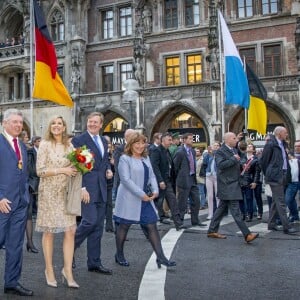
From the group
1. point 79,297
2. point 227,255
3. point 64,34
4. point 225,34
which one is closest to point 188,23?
point 64,34

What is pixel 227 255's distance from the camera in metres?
6.86

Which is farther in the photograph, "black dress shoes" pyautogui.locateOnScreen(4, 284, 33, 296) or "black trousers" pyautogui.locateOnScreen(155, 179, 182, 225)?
"black trousers" pyautogui.locateOnScreen(155, 179, 182, 225)

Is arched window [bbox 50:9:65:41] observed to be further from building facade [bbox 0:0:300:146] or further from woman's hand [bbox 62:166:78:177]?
woman's hand [bbox 62:166:78:177]

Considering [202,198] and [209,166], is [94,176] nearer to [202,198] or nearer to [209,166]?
[209,166]

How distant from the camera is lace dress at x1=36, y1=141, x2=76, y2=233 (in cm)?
503

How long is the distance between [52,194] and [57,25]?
27.6 m

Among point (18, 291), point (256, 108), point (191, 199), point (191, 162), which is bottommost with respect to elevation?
point (18, 291)

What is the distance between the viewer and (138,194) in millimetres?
5738

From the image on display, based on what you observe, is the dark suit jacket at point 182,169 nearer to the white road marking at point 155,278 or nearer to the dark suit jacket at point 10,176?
the white road marking at point 155,278

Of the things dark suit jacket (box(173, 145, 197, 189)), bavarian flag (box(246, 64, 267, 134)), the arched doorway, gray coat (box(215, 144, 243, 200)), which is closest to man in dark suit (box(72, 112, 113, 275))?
gray coat (box(215, 144, 243, 200))

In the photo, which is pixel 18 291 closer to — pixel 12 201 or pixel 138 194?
pixel 12 201

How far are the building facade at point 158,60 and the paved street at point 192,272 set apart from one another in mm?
16054

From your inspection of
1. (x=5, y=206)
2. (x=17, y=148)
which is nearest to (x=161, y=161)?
(x=17, y=148)

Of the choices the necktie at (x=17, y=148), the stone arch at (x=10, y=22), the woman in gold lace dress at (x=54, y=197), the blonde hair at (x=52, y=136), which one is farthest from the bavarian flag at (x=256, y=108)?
the stone arch at (x=10, y=22)
